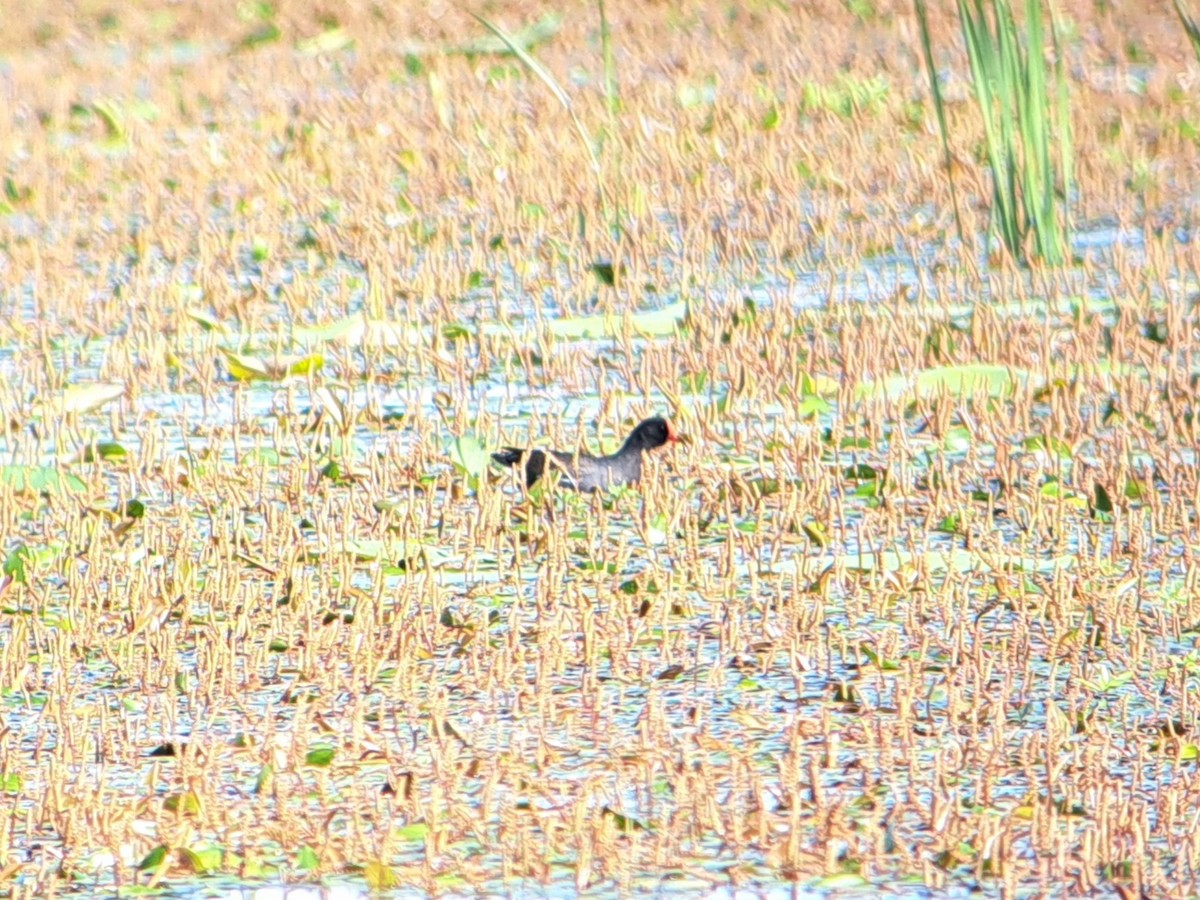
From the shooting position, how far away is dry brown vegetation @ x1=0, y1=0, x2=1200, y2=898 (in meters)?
3.95

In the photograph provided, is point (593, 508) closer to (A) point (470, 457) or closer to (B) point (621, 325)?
(A) point (470, 457)

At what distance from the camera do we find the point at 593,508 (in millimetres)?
6043

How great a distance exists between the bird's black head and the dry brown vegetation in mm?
78

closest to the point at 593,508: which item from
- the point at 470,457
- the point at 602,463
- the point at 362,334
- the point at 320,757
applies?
the point at 602,463

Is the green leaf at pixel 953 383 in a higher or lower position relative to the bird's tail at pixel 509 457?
higher

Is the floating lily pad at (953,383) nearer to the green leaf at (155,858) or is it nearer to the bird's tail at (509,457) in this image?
the bird's tail at (509,457)

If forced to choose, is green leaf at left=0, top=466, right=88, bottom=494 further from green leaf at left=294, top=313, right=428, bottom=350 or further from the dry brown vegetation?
green leaf at left=294, top=313, right=428, bottom=350

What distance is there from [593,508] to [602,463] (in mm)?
184

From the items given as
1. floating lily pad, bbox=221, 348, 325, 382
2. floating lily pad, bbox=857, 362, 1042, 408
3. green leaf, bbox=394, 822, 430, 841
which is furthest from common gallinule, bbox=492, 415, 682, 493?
green leaf, bbox=394, 822, 430, 841

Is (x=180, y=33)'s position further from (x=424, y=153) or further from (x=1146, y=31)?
(x=1146, y=31)

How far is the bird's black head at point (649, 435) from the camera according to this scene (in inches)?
245

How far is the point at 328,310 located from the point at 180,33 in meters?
7.31

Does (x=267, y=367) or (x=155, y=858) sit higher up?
(x=267, y=367)

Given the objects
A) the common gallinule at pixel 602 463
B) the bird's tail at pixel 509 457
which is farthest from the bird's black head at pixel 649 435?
the bird's tail at pixel 509 457
